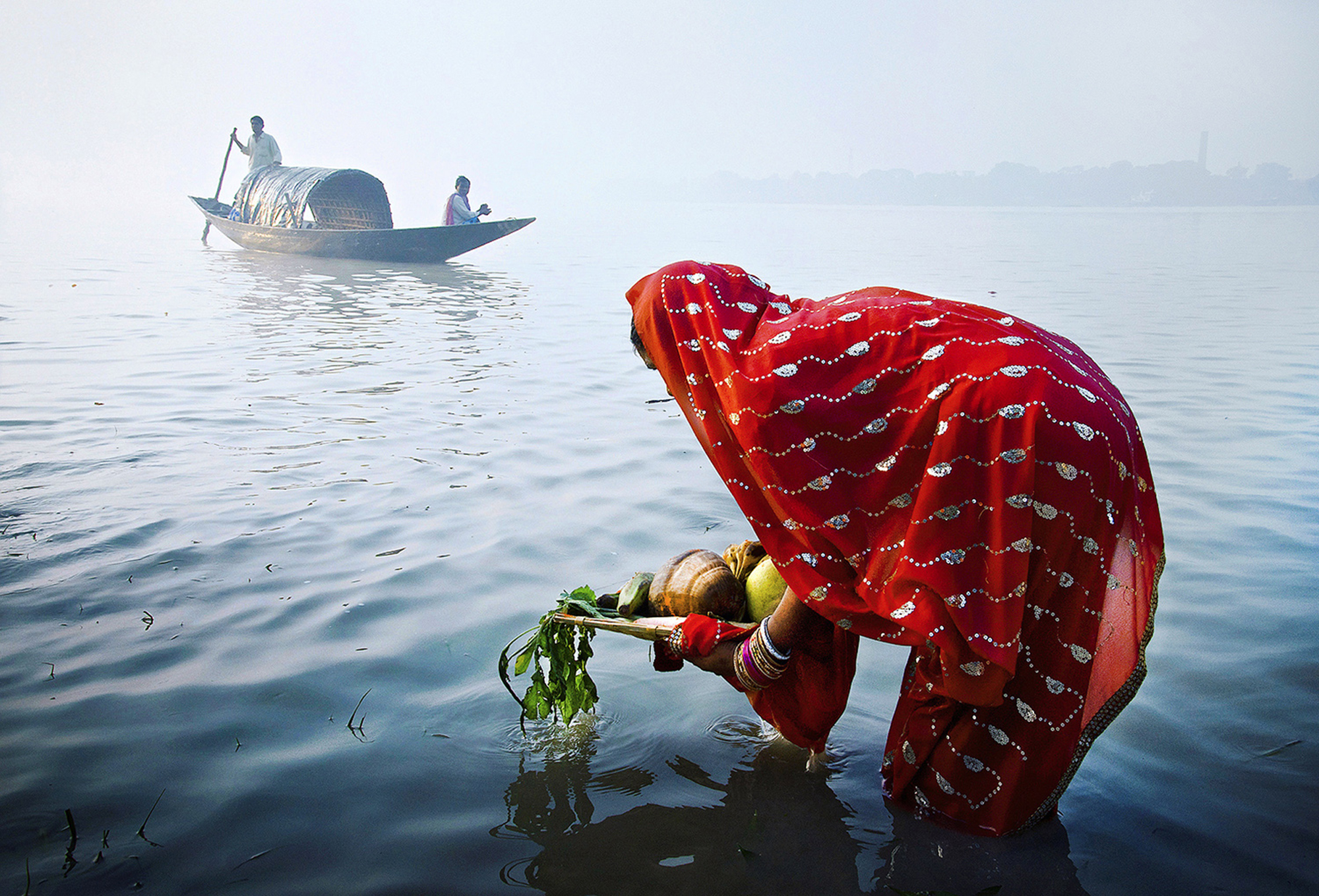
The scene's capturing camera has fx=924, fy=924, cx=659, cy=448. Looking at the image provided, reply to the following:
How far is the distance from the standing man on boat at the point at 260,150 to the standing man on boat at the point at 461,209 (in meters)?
4.39

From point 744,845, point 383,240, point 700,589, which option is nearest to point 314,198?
point 383,240

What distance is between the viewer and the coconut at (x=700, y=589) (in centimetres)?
267

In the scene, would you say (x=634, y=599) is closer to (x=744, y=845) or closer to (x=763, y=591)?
(x=763, y=591)

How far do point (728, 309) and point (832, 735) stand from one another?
151cm

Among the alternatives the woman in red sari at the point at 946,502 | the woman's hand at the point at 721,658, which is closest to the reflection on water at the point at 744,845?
the woman in red sari at the point at 946,502

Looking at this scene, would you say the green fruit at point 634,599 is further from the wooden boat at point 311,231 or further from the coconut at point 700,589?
the wooden boat at point 311,231

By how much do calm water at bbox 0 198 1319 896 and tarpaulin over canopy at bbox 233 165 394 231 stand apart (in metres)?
11.6

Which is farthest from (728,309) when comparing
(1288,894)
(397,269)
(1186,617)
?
(397,269)

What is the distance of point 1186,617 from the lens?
3756 mm

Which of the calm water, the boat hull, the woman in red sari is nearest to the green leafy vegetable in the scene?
the calm water

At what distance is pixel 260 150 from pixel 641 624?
21493mm

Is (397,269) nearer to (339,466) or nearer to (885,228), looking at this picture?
(339,466)

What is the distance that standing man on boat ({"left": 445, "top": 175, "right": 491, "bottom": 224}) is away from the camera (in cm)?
1984

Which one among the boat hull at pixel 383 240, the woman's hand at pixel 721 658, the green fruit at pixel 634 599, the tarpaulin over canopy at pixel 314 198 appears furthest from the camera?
the tarpaulin over canopy at pixel 314 198
